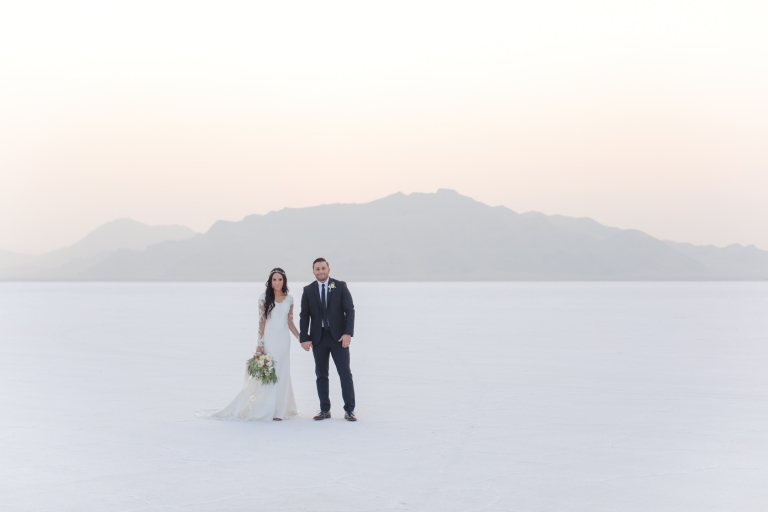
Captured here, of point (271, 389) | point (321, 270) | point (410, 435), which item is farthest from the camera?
point (271, 389)

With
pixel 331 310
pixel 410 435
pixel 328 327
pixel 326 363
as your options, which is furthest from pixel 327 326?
pixel 410 435

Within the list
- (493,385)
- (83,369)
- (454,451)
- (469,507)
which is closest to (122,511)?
(469,507)

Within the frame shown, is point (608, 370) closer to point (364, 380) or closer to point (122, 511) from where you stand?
point (364, 380)

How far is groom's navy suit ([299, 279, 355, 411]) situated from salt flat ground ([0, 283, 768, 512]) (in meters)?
0.49

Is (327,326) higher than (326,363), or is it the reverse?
(327,326)

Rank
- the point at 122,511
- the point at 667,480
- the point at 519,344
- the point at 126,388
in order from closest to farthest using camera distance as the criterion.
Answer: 1. the point at 122,511
2. the point at 667,480
3. the point at 126,388
4. the point at 519,344

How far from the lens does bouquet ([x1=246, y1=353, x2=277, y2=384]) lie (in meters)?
7.51

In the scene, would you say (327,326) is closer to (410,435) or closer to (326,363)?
(326,363)

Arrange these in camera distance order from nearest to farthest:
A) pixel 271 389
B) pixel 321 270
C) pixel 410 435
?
1. pixel 410 435
2. pixel 321 270
3. pixel 271 389

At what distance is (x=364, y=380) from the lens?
1069cm

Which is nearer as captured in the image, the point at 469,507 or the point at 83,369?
the point at 469,507

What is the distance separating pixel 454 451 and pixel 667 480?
1.74m

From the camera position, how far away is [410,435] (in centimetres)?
688

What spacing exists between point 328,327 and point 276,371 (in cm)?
76
